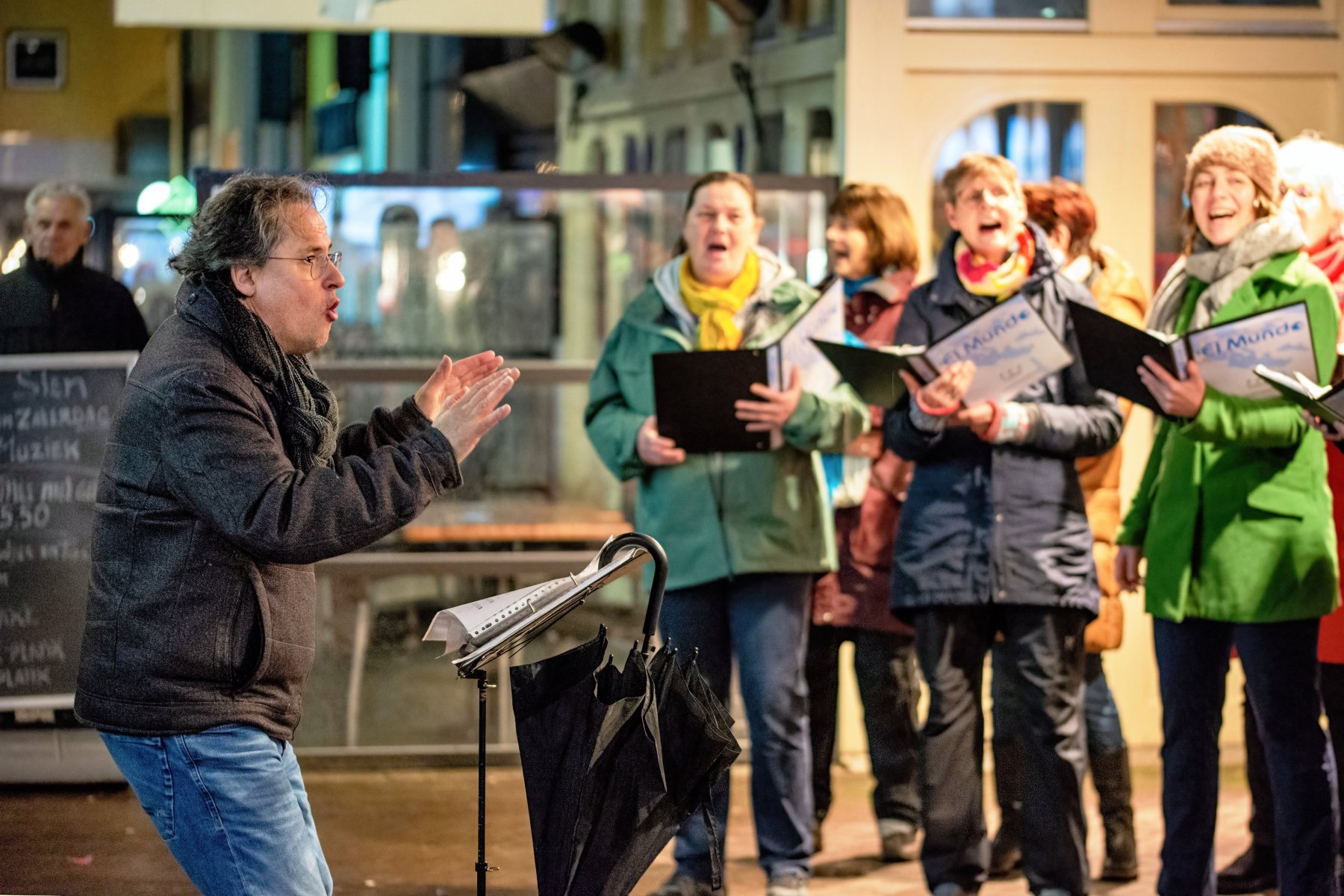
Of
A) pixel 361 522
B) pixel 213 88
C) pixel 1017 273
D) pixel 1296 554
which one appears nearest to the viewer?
pixel 361 522

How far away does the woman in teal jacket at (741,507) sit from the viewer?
4832 millimetres

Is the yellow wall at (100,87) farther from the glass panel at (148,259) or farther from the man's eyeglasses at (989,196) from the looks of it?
the man's eyeglasses at (989,196)

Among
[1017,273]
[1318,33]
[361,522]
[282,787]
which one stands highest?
[1318,33]

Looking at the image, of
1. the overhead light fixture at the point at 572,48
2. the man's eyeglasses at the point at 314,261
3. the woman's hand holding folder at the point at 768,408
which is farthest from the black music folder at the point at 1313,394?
the overhead light fixture at the point at 572,48

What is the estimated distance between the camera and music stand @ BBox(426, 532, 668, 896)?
300 centimetres

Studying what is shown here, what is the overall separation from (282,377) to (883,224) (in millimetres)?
3106

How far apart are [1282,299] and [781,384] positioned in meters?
1.30

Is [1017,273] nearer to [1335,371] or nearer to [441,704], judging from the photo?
[1335,371]

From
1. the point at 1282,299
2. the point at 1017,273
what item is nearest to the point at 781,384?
the point at 1017,273

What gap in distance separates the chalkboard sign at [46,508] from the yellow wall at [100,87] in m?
2.52

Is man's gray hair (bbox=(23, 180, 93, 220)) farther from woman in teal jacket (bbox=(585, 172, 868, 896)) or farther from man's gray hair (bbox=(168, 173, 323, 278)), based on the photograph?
man's gray hair (bbox=(168, 173, 323, 278))

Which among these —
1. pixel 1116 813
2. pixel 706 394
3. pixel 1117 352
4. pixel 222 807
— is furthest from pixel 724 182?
pixel 222 807

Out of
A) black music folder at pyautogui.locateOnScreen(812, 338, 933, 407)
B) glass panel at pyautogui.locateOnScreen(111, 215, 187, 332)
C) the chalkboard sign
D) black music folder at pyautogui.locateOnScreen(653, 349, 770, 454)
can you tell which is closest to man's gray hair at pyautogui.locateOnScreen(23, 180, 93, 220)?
glass panel at pyautogui.locateOnScreen(111, 215, 187, 332)

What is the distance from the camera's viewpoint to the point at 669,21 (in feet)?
24.6
